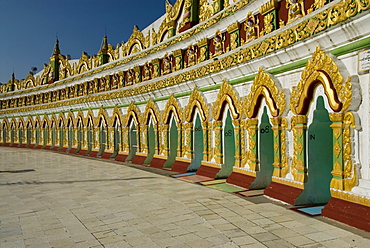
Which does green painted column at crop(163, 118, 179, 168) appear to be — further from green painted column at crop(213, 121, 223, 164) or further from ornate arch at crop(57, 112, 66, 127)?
ornate arch at crop(57, 112, 66, 127)

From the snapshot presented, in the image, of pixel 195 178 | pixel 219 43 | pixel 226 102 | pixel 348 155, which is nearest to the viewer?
pixel 348 155

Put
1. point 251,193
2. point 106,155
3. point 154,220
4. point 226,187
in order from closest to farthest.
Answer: point 154,220, point 251,193, point 226,187, point 106,155

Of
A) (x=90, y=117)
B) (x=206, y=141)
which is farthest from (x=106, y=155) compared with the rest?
(x=206, y=141)

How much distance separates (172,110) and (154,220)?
7.38 metres

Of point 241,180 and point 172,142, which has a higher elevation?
point 172,142

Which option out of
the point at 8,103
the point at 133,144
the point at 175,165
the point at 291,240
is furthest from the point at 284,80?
the point at 8,103

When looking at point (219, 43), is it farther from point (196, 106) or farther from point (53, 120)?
point (53, 120)

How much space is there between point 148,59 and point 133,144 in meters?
4.18

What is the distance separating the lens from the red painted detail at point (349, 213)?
205 inches

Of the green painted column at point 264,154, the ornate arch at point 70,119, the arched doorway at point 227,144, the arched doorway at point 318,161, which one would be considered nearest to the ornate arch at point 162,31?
the arched doorway at point 227,144

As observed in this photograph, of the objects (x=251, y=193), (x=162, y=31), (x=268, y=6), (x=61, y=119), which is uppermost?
(x=162, y=31)

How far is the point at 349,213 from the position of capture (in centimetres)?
552

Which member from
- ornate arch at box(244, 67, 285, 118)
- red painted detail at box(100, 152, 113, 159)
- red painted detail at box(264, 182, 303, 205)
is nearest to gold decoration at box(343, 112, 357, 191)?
red painted detail at box(264, 182, 303, 205)

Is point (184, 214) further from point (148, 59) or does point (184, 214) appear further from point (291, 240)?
point (148, 59)
